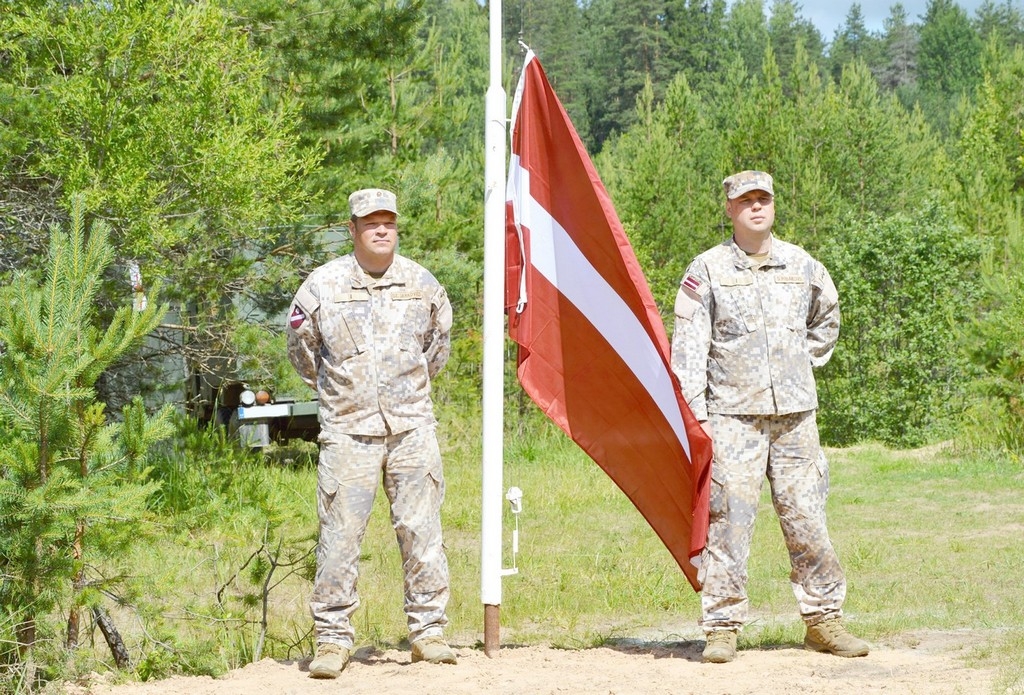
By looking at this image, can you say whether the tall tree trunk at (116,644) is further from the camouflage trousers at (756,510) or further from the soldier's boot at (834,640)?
the soldier's boot at (834,640)

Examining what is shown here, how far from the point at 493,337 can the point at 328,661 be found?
152 cm

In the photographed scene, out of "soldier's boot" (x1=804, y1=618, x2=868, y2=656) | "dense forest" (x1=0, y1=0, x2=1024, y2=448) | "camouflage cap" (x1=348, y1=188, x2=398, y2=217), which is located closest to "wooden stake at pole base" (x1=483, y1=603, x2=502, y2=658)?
"soldier's boot" (x1=804, y1=618, x2=868, y2=656)

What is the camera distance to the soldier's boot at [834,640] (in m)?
5.50

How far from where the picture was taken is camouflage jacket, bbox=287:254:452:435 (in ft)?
18.1

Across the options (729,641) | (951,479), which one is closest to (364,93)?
(951,479)

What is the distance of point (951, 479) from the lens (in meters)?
12.8

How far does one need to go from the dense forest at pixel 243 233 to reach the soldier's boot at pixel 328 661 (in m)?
0.93

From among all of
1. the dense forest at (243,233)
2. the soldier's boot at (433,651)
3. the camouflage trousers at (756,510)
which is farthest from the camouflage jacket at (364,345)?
the camouflage trousers at (756,510)

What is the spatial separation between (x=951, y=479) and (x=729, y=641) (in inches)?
320

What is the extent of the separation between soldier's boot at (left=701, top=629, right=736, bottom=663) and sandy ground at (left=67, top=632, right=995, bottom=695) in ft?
0.14

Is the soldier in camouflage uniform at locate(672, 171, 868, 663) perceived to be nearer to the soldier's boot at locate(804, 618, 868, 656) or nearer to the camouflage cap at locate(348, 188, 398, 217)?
the soldier's boot at locate(804, 618, 868, 656)

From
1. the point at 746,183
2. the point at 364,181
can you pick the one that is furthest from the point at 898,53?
the point at 746,183

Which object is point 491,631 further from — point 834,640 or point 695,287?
point 695,287

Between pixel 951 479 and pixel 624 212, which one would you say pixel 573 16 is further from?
pixel 624 212
